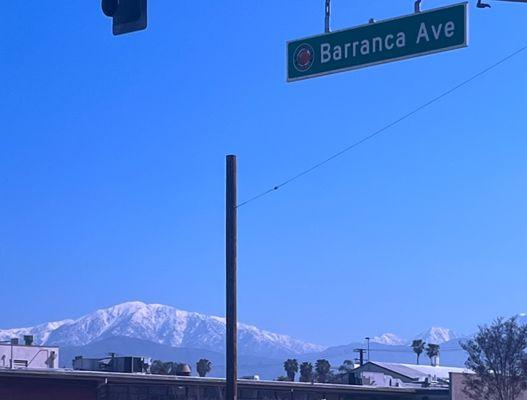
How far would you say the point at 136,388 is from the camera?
4312cm

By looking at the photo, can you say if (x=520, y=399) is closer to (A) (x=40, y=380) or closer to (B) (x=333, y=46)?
(A) (x=40, y=380)

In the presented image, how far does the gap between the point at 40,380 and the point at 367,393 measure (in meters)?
18.5

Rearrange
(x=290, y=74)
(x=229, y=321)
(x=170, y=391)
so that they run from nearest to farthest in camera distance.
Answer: (x=290, y=74) → (x=229, y=321) → (x=170, y=391)

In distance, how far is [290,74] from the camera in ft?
49.8

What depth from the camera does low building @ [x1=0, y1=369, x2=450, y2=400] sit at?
3991 cm

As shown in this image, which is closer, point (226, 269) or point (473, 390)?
point (226, 269)

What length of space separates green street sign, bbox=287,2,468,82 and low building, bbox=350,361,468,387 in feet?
146

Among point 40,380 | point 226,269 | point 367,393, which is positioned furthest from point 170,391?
point 226,269

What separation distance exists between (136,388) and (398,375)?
118 feet

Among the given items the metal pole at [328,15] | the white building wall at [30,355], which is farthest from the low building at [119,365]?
the metal pole at [328,15]

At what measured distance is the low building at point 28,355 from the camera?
52406mm

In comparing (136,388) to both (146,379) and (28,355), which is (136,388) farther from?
(28,355)

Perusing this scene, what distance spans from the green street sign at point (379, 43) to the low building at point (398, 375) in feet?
146

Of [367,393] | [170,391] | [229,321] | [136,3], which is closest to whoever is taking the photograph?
[136,3]
